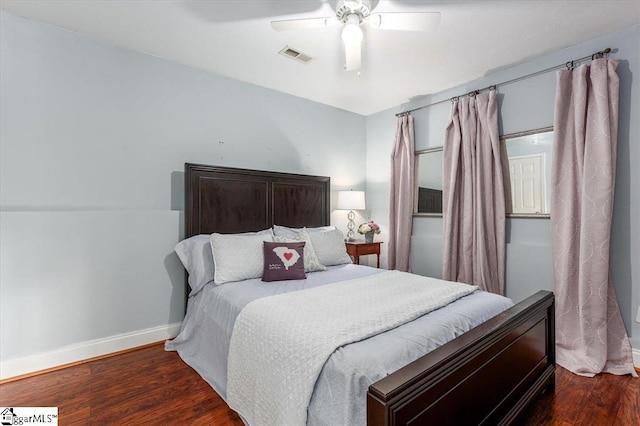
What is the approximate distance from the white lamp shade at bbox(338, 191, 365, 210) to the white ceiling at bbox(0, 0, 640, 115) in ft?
4.30

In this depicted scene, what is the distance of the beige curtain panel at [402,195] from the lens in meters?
Answer: 3.84

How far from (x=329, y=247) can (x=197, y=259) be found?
119 centimetres

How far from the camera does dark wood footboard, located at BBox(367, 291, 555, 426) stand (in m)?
1.01

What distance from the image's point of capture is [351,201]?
3.93 metres

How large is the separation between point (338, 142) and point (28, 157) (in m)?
3.10

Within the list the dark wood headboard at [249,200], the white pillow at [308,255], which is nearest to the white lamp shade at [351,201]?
the dark wood headboard at [249,200]

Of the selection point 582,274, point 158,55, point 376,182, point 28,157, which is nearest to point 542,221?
point 582,274

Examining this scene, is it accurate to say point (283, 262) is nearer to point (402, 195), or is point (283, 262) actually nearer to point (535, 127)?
point (402, 195)

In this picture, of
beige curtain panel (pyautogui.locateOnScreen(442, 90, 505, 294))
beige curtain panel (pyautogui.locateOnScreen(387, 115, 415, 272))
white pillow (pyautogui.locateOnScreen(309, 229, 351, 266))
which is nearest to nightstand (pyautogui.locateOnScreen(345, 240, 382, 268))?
beige curtain panel (pyautogui.locateOnScreen(387, 115, 415, 272))

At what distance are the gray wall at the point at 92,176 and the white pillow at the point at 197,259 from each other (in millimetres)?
186

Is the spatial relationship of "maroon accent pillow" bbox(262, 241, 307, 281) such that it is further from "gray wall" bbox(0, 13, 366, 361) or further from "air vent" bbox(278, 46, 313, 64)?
"air vent" bbox(278, 46, 313, 64)

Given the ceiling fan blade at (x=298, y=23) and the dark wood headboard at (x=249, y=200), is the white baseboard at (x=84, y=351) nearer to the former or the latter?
the dark wood headboard at (x=249, y=200)

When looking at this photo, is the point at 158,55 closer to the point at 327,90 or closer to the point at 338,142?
the point at 327,90

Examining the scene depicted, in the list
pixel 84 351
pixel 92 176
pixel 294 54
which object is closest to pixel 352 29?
pixel 294 54
